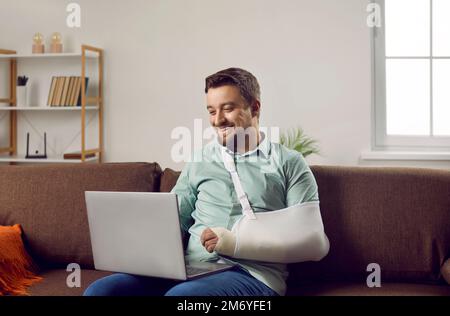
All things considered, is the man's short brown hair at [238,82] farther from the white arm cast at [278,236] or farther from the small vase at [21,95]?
the small vase at [21,95]

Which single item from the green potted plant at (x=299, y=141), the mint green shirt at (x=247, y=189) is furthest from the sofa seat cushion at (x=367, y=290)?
the green potted plant at (x=299, y=141)

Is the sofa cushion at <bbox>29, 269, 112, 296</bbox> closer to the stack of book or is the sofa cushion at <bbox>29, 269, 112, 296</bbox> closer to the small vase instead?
the stack of book

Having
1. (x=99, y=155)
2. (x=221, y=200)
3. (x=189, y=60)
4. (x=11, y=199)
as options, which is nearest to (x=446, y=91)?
(x=189, y=60)

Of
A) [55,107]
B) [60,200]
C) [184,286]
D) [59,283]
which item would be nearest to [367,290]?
[184,286]

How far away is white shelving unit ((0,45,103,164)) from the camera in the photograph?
4016 millimetres

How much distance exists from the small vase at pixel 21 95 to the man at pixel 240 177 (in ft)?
8.17

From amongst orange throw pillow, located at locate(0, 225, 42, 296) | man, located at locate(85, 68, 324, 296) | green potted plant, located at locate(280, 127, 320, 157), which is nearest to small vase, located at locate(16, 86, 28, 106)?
green potted plant, located at locate(280, 127, 320, 157)

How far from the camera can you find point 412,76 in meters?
3.99

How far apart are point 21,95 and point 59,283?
2.45 m

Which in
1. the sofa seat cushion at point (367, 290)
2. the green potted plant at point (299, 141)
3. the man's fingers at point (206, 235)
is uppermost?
the green potted plant at point (299, 141)

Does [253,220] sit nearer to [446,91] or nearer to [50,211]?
[50,211]

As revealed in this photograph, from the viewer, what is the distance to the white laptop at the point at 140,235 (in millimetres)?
1656

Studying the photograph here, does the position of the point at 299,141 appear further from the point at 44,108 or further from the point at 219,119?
the point at 219,119
